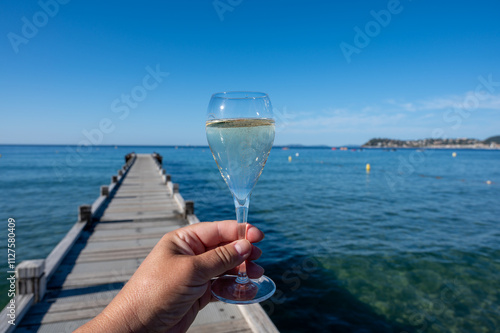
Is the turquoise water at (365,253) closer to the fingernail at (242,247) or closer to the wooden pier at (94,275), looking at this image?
the wooden pier at (94,275)

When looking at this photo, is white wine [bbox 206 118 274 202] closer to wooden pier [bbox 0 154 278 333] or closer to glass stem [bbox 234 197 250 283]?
glass stem [bbox 234 197 250 283]

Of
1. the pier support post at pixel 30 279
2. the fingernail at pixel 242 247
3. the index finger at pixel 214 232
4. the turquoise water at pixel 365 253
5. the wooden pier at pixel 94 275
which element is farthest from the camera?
the turquoise water at pixel 365 253

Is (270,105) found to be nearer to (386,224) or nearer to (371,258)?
(371,258)

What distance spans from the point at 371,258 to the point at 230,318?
Answer: 6.35m

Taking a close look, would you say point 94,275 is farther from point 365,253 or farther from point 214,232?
point 365,253

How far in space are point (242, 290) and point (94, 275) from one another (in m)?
4.35

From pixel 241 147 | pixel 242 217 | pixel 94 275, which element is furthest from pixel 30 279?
pixel 241 147

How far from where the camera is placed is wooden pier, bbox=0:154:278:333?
3.43 meters

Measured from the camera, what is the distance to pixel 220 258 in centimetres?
142

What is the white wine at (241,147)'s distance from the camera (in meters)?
1.37

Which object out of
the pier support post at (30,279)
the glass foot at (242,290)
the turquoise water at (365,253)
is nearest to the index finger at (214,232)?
the glass foot at (242,290)

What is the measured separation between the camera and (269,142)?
1.48m

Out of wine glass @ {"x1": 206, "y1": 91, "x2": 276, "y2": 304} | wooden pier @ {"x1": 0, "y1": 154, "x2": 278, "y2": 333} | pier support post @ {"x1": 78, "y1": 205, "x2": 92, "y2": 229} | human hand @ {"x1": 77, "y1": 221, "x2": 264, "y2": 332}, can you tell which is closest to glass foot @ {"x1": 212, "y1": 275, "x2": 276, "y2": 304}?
wine glass @ {"x1": 206, "y1": 91, "x2": 276, "y2": 304}

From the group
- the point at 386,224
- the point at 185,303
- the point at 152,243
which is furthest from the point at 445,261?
the point at 185,303
